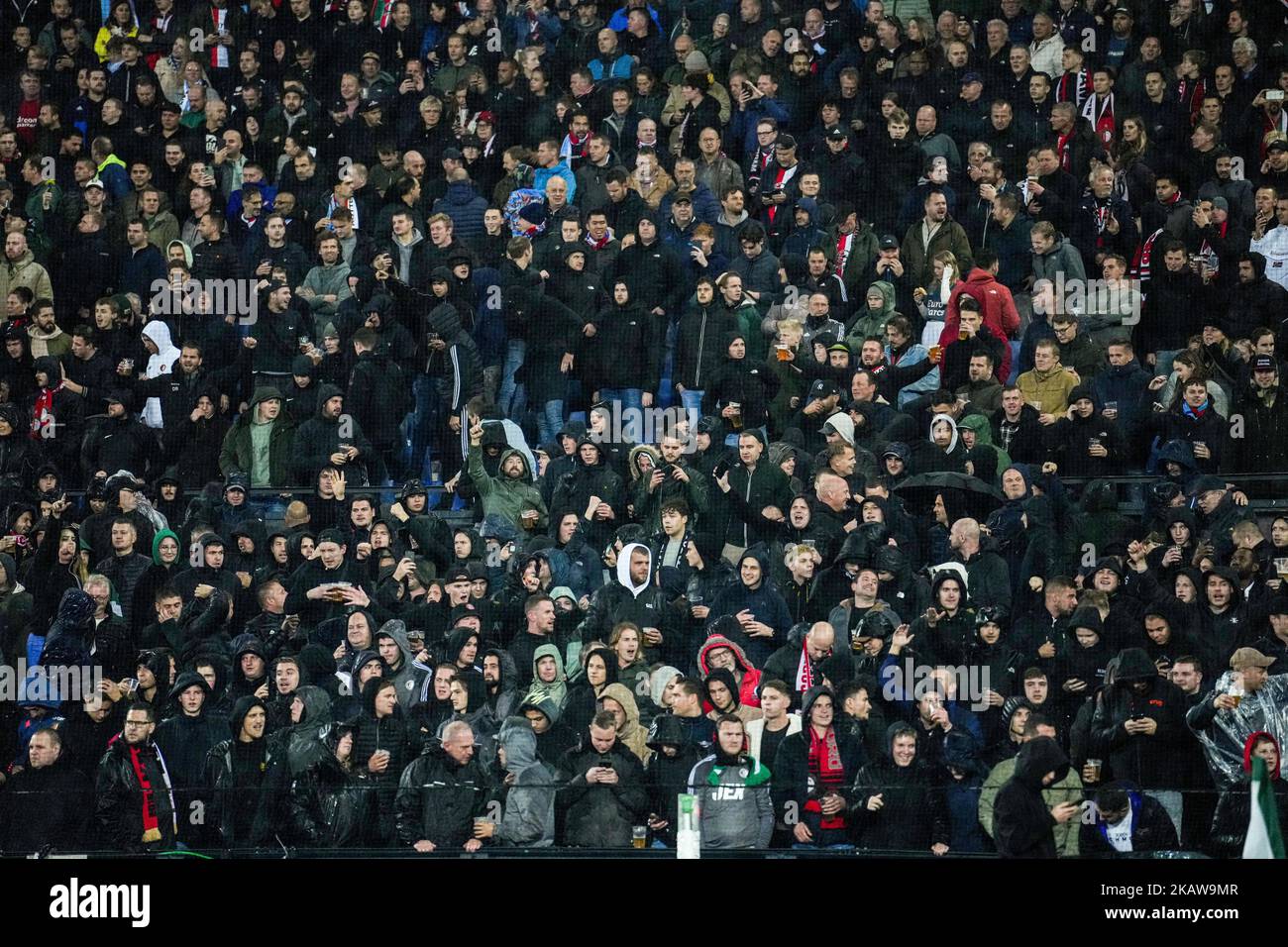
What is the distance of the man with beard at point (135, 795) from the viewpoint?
12195mm

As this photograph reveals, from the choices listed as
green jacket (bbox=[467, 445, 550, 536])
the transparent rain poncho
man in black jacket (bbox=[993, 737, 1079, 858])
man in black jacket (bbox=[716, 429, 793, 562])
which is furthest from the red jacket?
man in black jacket (bbox=[993, 737, 1079, 858])

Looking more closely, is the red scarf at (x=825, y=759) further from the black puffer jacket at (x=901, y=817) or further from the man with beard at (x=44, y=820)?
the man with beard at (x=44, y=820)

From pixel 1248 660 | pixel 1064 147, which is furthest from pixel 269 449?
pixel 1248 660

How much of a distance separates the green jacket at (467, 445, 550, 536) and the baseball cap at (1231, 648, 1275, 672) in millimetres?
4541

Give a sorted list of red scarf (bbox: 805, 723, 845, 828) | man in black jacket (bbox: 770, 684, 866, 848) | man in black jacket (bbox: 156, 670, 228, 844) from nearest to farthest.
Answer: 1. man in black jacket (bbox: 770, 684, 866, 848)
2. red scarf (bbox: 805, 723, 845, 828)
3. man in black jacket (bbox: 156, 670, 228, 844)

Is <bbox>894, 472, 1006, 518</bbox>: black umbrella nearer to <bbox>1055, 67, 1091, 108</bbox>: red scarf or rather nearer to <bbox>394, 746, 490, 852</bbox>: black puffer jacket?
<bbox>394, 746, 490, 852</bbox>: black puffer jacket

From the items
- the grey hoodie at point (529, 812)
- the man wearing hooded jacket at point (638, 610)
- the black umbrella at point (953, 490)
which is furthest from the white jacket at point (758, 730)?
the black umbrella at point (953, 490)

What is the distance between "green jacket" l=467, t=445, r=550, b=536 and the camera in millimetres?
14336

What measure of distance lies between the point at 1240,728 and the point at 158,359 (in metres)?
8.13

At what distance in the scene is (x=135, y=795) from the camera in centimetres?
1235

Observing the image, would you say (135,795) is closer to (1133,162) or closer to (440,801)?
(440,801)

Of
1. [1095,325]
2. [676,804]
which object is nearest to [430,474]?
[676,804]

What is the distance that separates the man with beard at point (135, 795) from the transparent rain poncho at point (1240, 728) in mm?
5977
